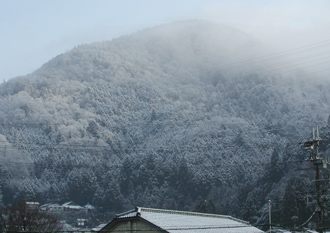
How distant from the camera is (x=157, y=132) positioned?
12350 centimetres

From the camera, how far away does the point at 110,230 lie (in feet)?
110

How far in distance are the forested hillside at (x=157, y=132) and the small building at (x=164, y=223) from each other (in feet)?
96.4

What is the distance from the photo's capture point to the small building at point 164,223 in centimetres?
3186

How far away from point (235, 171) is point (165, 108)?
51.9 m

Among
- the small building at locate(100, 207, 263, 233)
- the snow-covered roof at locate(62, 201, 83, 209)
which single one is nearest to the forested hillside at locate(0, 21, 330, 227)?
the snow-covered roof at locate(62, 201, 83, 209)

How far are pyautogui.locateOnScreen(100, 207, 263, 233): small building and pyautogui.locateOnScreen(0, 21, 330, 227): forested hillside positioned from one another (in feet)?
96.4

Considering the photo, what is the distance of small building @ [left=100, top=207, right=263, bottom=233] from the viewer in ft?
105

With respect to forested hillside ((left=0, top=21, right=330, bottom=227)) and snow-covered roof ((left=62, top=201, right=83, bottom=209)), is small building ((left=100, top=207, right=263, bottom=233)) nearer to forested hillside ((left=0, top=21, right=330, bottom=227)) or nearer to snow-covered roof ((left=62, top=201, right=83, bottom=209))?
forested hillside ((left=0, top=21, right=330, bottom=227))

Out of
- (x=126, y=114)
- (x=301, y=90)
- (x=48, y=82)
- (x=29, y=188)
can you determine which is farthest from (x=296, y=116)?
(x=48, y=82)

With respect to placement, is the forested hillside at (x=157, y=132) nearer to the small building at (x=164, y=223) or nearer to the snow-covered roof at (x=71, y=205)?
the snow-covered roof at (x=71, y=205)

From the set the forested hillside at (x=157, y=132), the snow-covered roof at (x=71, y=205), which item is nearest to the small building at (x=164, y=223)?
the forested hillside at (x=157, y=132)

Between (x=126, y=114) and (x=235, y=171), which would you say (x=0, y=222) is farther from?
(x=126, y=114)

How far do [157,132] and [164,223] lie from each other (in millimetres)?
91173

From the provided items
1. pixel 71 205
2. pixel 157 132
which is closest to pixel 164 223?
pixel 71 205
